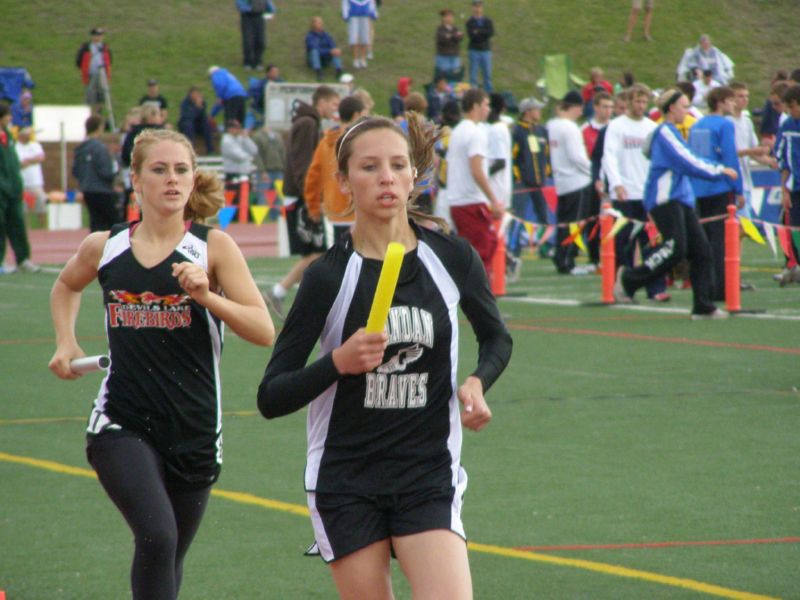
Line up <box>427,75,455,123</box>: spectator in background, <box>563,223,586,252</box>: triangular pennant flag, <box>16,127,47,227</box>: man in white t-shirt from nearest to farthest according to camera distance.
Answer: <box>563,223,586,252</box>: triangular pennant flag
<box>16,127,47,227</box>: man in white t-shirt
<box>427,75,455,123</box>: spectator in background

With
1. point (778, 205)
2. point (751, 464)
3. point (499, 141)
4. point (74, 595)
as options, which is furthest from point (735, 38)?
point (74, 595)

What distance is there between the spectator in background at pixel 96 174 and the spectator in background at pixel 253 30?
56.9ft

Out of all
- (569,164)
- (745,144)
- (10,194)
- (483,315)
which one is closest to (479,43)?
(569,164)

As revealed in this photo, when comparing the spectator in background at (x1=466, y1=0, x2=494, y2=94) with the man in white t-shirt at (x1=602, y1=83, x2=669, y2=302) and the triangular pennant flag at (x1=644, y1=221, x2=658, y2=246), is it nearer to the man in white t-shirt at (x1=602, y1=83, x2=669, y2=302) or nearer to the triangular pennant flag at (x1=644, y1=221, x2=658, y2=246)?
the man in white t-shirt at (x1=602, y1=83, x2=669, y2=302)

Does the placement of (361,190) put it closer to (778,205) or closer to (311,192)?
(311,192)

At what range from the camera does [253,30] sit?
40594mm

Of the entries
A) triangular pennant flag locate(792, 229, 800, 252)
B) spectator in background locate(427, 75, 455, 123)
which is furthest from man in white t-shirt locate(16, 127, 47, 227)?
triangular pennant flag locate(792, 229, 800, 252)

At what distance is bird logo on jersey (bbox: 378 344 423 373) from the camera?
13.9 ft

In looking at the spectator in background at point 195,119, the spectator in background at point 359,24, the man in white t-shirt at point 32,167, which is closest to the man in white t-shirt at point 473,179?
the man in white t-shirt at point 32,167

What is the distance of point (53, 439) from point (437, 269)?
5.50 meters

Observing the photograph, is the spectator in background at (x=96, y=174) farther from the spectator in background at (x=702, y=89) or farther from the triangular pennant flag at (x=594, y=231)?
the spectator in background at (x=702, y=89)

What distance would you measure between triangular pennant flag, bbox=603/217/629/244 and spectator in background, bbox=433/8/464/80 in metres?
21.4

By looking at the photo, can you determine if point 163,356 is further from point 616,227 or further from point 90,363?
point 616,227

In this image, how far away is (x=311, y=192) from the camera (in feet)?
47.6
